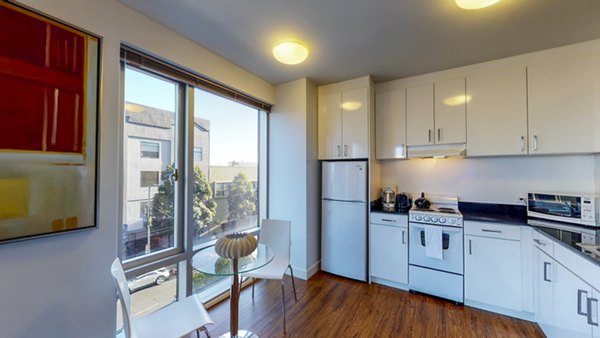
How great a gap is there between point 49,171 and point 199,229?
127 cm

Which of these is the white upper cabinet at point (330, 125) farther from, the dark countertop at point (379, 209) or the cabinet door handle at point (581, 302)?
the cabinet door handle at point (581, 302)

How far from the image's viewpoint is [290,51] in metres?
2.05

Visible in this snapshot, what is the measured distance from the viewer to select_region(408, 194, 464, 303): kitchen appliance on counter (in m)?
2.39

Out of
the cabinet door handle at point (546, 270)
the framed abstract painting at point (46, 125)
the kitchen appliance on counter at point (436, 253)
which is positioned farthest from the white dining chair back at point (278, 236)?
the cabinet door handle at point (546, 270)

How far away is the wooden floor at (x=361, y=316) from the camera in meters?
1.98

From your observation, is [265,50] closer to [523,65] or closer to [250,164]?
[250,164]

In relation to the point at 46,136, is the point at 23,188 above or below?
below

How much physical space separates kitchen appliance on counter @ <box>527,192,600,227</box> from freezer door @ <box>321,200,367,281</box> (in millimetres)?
1618

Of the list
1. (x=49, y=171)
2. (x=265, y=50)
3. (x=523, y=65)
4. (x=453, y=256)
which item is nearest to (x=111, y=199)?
(x=49, y=171)

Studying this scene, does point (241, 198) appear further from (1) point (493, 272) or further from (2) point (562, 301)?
(2) point (562, 301)

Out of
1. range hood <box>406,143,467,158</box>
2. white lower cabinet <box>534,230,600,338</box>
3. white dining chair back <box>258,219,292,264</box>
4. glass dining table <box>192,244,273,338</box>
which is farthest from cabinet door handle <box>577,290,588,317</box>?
white dining chair back <box>258,219,292,264</box>

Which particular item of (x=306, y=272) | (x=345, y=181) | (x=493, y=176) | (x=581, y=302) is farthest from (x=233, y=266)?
(x=493, y=176)

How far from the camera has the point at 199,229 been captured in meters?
2.38

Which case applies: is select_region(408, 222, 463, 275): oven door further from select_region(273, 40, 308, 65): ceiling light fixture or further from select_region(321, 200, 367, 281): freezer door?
select_region(273, 40, 308, 65): ceiling light fixture
